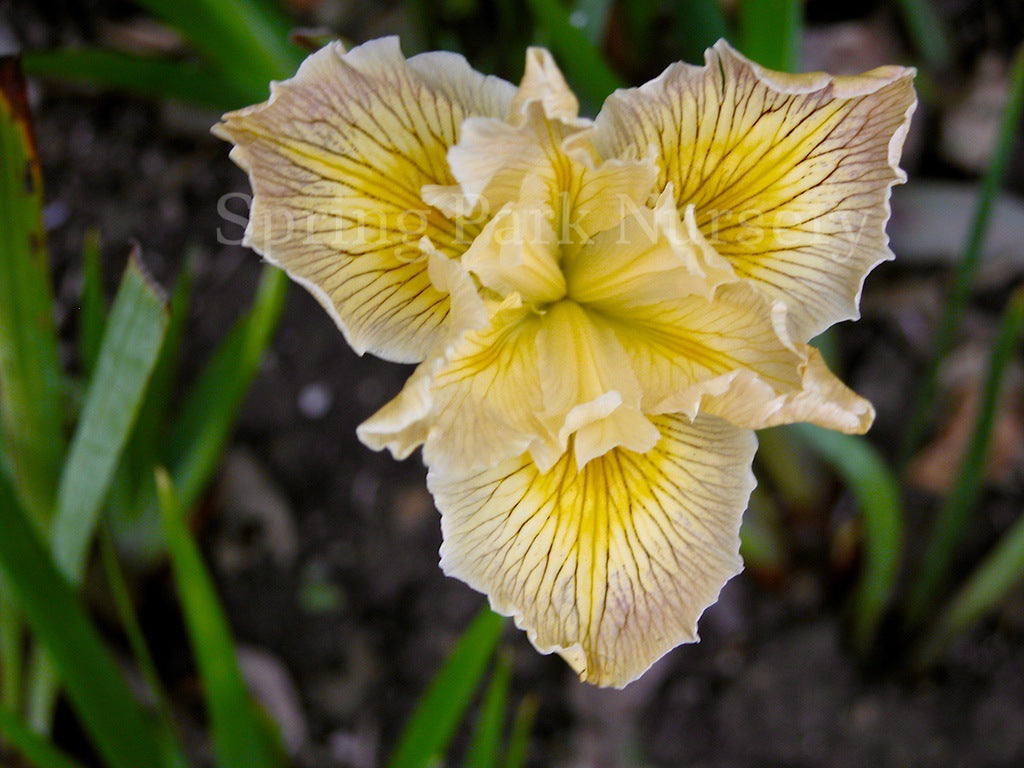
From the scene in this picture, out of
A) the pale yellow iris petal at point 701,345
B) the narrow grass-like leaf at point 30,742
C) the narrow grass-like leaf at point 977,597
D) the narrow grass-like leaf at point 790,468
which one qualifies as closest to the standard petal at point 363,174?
the pale yellow iris petal at point 701,345

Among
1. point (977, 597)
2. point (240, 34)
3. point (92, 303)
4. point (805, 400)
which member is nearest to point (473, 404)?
point (805, 400)

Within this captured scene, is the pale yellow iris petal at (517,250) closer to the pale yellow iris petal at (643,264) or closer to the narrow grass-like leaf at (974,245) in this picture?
the pale yellow iris petal at (643,264)

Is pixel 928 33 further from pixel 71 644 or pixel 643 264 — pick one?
pixel 71 644

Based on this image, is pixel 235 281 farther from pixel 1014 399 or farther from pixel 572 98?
pixel 1014 399

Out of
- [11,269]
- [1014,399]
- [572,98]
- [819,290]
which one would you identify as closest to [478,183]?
[572,98]

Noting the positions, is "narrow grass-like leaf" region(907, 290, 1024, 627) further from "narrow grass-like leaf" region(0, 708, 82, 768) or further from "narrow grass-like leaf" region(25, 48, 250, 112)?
"narrow grass-like leaf" region(0, 708, 82, 768)
